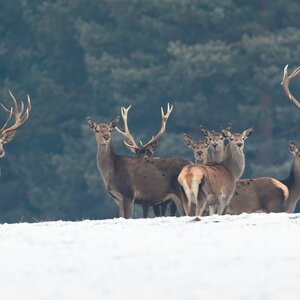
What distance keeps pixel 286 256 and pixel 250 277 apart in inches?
29.0

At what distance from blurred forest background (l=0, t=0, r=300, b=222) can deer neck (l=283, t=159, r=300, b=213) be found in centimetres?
1902

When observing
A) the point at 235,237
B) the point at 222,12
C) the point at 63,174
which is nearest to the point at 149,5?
the point at 222,12

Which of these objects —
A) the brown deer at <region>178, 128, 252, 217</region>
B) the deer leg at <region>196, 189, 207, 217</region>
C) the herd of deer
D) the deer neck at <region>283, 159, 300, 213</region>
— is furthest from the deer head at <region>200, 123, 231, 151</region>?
the deer leg at <region>196, 189, 207, 217</region>

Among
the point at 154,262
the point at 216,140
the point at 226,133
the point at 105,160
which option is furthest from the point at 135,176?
the point at 154,262

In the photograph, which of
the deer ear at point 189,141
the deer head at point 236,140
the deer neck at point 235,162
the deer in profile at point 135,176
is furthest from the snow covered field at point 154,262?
the deer ear at point 189,141

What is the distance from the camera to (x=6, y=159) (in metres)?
45.6

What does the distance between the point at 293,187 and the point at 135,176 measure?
2086 mm

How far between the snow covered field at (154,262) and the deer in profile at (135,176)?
17.3ft

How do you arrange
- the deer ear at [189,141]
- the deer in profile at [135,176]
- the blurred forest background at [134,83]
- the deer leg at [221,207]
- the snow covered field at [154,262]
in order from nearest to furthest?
the snow covered field at [154,262], the deer leg at [221,207], the deer in profile at [135,176], the deer ear at [189,141], the blurred forest background at [134,83]

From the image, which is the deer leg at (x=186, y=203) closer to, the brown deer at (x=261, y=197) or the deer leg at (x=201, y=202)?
the deer leg at (x=201, y=202)

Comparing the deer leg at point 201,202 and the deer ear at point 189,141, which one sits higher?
the deer ear at point 189,141

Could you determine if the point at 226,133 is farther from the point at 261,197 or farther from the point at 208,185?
the point at 208,185

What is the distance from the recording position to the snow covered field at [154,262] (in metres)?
11.3

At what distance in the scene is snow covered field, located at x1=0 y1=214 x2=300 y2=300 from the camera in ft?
37.2
